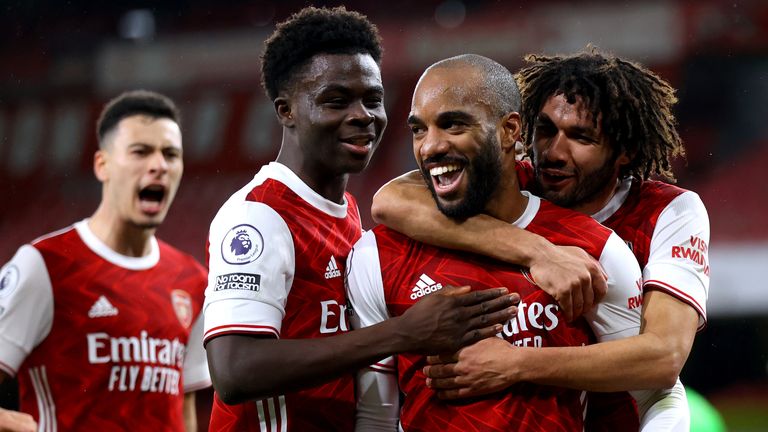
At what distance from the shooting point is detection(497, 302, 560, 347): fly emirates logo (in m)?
2.54

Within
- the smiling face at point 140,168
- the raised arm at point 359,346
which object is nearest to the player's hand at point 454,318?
the raised arm at point 359,346

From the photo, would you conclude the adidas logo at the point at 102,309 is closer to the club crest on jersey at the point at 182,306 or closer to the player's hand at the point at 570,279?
the club crest on jersey at the point at 182,306

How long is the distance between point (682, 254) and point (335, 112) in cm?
104

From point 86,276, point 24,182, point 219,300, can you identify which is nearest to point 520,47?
point 24,182

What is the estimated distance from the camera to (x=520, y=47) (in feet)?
35.5

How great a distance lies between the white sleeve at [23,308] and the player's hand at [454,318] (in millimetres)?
2319

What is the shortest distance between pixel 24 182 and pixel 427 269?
9601mm

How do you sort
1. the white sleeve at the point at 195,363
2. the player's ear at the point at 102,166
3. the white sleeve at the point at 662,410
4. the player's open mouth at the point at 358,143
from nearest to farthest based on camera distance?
the white sleeve at the point at 662,410 → the player's open mouth at the point at 358,143 → the white sleeve at the point at 195,363 → the player's ear at the point at 102,166

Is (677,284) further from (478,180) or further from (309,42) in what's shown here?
(309,42)

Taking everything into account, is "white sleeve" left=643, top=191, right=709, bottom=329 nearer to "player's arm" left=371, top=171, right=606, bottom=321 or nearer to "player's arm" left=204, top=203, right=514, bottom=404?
"player's arm" left=371, top=171, right=606, bottom=321

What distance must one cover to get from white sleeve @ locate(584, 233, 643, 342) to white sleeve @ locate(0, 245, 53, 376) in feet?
8.46

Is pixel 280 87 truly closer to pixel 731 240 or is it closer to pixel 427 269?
pixel 427 269

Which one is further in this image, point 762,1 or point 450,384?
point 762,1

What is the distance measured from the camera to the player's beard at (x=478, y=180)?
2621mm
